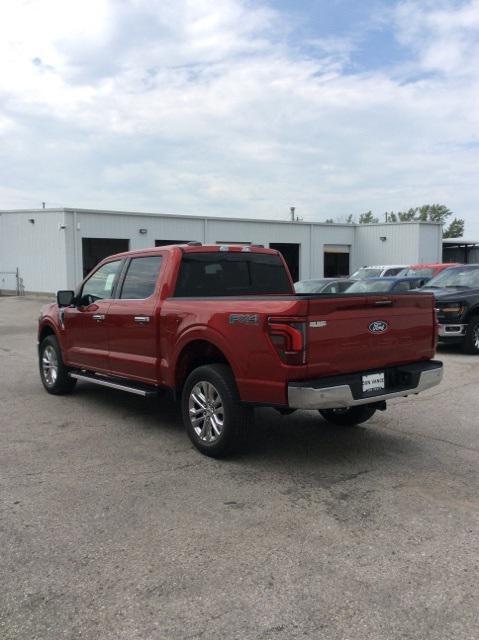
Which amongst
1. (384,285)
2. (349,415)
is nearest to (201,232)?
(384,285)

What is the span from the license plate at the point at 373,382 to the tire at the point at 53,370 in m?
4.57

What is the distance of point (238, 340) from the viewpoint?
4938 millimetres

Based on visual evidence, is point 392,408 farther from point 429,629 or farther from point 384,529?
point 429,629

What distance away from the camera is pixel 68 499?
4422mm

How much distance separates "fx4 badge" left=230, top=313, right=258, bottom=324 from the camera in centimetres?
479

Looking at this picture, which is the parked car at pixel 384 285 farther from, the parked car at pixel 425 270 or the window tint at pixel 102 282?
the window tint at pixel 102 282

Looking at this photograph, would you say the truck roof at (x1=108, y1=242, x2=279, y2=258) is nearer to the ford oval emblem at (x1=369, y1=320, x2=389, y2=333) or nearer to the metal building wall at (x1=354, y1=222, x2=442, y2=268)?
the ford oval emblem at (x1=369, y1=320, x2=389, y2=333)

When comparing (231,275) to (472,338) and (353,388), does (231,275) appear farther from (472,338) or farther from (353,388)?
(472,338)

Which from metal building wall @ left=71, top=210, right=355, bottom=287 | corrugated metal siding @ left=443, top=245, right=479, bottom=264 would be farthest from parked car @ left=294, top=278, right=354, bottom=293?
corrugated metal siding @ left=443, top=245, right=479, bottom=264

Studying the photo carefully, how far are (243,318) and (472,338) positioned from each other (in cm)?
834

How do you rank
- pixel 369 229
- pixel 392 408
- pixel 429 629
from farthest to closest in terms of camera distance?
pixel 369 229
pixel 392 408
pixel 429 629

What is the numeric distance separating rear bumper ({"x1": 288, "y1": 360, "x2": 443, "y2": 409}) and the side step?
197cm

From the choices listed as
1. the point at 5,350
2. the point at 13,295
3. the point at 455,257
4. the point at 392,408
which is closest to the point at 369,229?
the point at 455,257

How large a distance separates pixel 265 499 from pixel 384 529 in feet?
3.00
